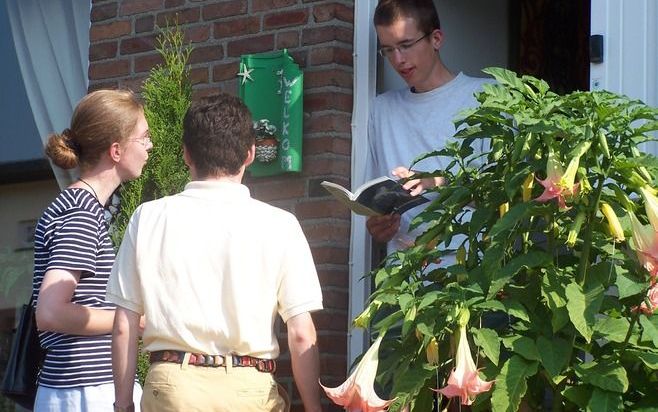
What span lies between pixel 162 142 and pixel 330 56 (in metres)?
0.72

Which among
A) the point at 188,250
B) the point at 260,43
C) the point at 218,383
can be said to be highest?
the point at 260,43

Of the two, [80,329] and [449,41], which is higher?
[449,41]

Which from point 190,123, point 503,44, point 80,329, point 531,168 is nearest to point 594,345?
point 531,168

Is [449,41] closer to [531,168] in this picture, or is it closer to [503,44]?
[503,44]

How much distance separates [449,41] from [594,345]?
2187 mm

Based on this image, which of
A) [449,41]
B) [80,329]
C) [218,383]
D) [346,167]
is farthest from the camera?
[449,41]

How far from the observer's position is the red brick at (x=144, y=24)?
18.2ft

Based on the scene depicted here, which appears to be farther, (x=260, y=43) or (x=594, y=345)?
(x=260, y=43)

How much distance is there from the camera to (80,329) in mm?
3896

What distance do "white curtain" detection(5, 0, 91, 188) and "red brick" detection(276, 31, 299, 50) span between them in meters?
1.15

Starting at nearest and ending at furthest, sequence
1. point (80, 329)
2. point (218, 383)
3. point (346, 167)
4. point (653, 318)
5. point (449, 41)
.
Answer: point (653, 318) < point (218, 383) < point (80, 329) < point (346, 167) < point (449, 41)

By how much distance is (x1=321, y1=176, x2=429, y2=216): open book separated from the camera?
403 cm

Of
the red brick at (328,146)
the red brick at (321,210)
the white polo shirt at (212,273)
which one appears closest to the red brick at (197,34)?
the red brick at (328,146)

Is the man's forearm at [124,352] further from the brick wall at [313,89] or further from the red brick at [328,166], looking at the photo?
the red brick at [328,166]
